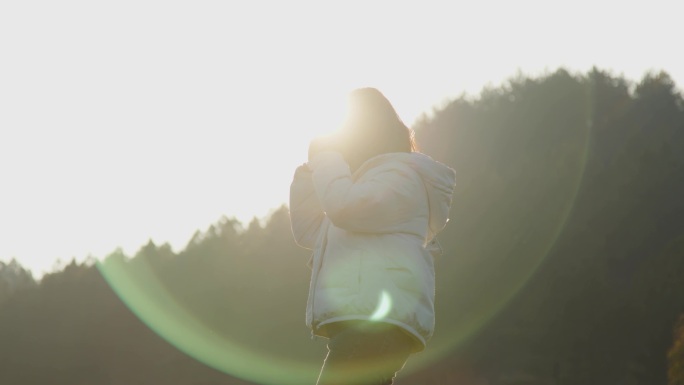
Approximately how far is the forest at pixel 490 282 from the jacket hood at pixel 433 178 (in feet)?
71.3

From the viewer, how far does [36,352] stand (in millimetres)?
44156

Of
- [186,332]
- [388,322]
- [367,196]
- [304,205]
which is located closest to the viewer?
[388,322]

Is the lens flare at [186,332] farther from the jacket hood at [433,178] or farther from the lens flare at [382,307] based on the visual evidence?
the lens flare at [382,307]

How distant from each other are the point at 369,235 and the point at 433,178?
322 millimetres

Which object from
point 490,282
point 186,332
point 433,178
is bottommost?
point 433,178

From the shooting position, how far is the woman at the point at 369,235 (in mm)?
3648

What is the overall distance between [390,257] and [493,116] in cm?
Answer: 5061

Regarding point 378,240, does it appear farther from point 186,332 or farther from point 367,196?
point 186,332

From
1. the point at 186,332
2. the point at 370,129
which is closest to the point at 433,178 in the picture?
the point at 370,129

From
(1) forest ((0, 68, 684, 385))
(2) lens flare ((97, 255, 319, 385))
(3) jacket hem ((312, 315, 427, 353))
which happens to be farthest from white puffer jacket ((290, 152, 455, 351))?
(2) lens flare ((97, 255, 319, 385))

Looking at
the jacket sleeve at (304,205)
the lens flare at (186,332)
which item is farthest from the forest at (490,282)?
the jacket sleeve at (304,205)

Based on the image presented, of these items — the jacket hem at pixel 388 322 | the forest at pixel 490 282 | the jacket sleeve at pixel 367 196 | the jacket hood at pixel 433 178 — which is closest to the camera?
the jacket hem at pixel 388 322

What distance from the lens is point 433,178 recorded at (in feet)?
13.0

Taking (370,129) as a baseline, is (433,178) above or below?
below
